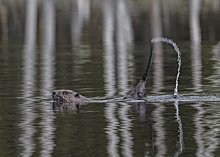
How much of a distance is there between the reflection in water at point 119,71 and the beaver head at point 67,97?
739mm

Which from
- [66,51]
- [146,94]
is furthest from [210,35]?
[146,94]

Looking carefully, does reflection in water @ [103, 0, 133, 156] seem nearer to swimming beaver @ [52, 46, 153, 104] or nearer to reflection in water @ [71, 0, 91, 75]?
swimming beaver @ [52, 46, 153, 104]

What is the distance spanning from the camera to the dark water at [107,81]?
14.4 meters

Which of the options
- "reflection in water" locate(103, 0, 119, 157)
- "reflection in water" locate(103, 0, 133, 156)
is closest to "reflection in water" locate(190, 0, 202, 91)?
"reflection in water" locate(103, 0, 133, 156)

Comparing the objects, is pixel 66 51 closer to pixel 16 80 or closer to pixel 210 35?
pixel 210 35

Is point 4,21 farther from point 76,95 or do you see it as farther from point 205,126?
point 205,126

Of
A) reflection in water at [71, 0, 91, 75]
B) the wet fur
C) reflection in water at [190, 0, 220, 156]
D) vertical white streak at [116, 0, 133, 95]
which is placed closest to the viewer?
reflection in water at [190, 0, 220, 156]

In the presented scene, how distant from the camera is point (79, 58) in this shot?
31.0 m

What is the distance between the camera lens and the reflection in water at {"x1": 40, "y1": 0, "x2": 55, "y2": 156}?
48.3ft

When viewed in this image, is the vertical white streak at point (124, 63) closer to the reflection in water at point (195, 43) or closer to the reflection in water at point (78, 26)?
the reflection in water at point (78, 26)

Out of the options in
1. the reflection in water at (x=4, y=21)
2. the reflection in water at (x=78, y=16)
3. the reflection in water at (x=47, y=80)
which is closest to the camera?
the reflection in water at (x=47, y=80)

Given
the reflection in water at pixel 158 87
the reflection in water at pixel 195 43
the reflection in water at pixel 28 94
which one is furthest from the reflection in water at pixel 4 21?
the reflection in water at pixel 195 43

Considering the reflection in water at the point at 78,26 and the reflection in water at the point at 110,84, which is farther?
the reflection in water at the point at 78,26

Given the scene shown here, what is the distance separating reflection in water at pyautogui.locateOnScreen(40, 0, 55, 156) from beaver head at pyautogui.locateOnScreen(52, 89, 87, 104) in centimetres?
39
